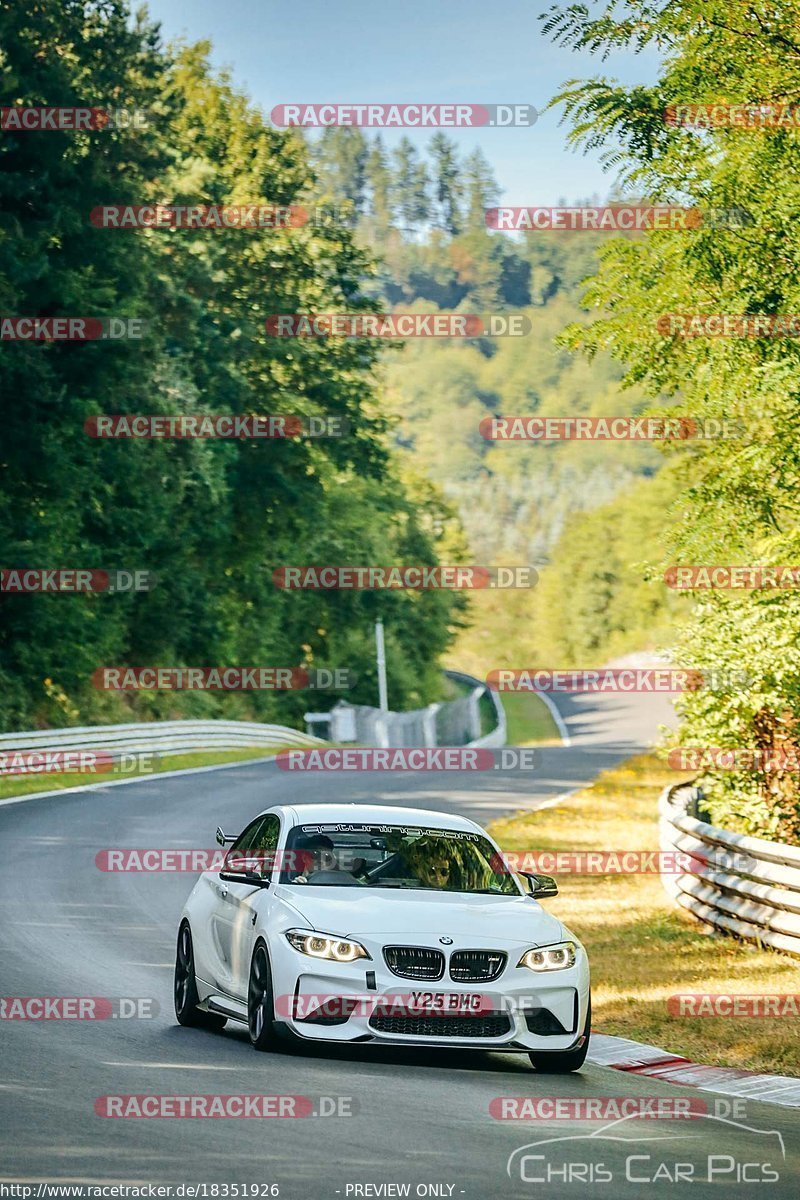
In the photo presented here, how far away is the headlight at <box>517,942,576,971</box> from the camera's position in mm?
9477

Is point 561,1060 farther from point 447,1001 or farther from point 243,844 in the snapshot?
point 243,844

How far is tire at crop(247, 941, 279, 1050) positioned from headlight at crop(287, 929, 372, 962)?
0.27m

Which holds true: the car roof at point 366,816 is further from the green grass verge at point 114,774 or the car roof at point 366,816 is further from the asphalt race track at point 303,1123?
the green grass verge at point 114,774

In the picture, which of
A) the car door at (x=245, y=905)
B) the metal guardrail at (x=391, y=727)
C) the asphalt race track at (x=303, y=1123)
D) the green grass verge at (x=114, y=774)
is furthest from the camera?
the metal guardrail at (x=391, y=727)

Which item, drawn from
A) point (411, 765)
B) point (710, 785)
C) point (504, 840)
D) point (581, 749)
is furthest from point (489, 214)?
point (581, 749)

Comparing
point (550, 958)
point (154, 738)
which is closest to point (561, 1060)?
point (550, 958)

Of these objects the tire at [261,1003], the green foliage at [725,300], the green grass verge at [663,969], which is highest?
the green foliage at [725,300]

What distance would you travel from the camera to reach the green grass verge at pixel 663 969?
36.6ft

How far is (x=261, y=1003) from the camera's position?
9.57 meters

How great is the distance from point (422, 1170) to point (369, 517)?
71467mm

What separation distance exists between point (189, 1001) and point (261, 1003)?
145 cm

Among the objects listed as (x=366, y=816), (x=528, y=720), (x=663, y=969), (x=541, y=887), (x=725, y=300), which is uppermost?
(x=725, y=300)

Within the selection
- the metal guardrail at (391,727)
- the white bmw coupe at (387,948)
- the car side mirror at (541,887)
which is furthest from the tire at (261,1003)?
the metal guardrail at (391,727)

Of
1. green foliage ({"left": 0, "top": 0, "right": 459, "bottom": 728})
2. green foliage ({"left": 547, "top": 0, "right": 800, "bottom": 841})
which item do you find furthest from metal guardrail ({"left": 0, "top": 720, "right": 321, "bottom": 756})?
green foliage ({"left": 547, "top": 0, "right": 800, "bottom": 841})
